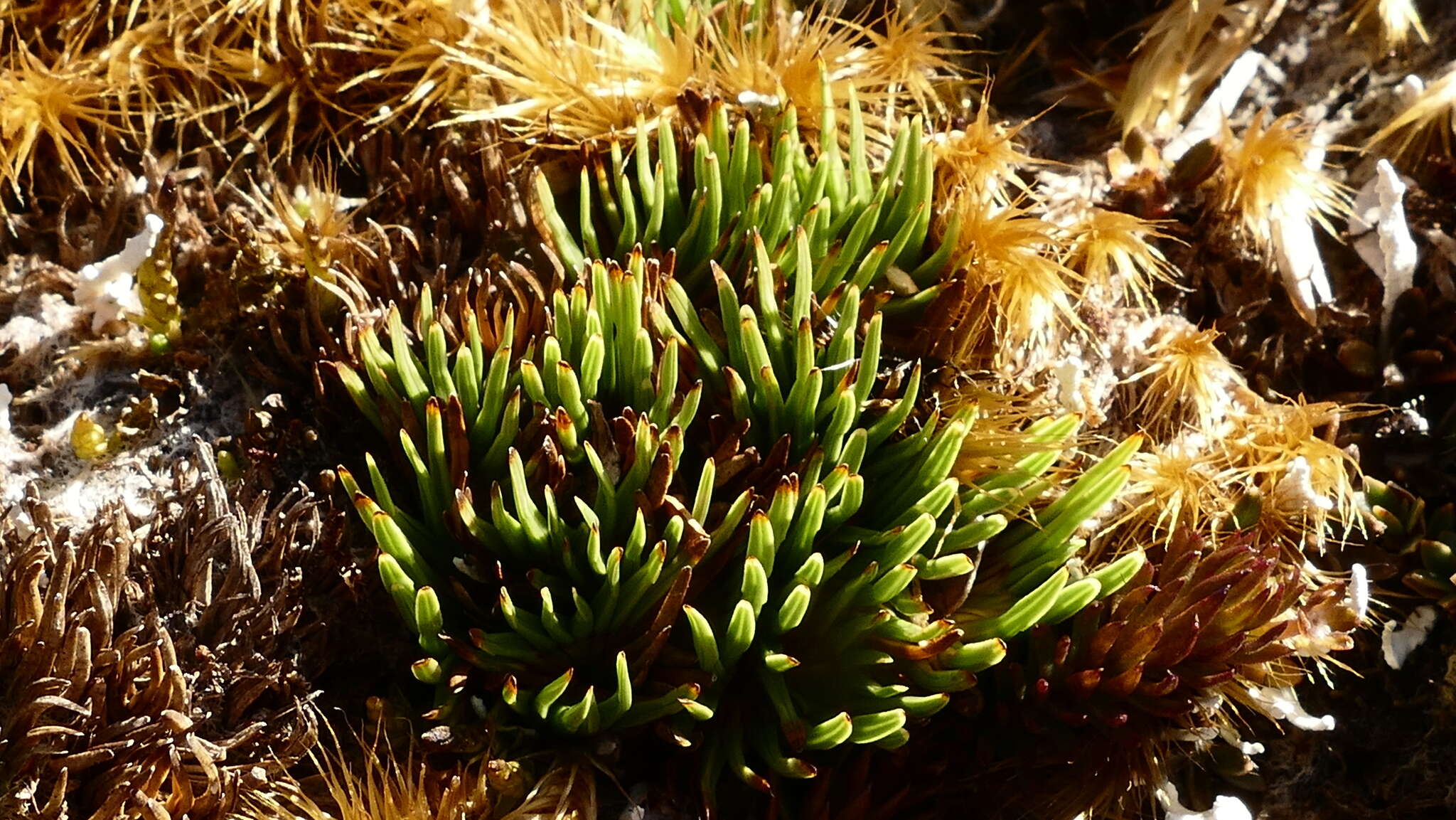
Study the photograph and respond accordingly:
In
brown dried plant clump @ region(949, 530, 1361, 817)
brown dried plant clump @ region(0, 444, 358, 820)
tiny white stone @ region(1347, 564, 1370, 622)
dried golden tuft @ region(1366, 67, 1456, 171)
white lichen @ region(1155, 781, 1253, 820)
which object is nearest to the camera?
brown dried plant clump @ region(0, 444, 358, 820)

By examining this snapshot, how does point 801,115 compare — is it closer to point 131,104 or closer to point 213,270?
point 213,270

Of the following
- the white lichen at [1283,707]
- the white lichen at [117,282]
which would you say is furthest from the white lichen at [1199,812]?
the white lichen at [117,282]

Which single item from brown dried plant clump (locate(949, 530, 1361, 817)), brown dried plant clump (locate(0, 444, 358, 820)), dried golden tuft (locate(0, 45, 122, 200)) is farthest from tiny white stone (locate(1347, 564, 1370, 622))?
dried golden tuft (locate(0, 45, 122, 200))

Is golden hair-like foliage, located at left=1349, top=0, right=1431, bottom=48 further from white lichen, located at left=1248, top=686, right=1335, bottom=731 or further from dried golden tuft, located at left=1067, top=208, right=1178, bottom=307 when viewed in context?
white lichen, located at left=1248, top=686, right=1335, bottom=731

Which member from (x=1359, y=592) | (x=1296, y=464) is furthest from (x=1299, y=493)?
(x=1359, y=592)

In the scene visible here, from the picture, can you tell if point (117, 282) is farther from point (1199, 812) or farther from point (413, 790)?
point (1199, 812)

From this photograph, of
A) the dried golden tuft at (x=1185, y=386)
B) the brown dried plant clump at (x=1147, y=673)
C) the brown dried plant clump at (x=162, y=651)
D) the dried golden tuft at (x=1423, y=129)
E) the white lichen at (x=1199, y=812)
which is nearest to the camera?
the brown dried plant clump at (x=162, y=651)

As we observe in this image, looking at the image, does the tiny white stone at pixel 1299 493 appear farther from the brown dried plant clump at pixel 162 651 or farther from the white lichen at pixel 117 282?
the white lichen at pixel 117 282
